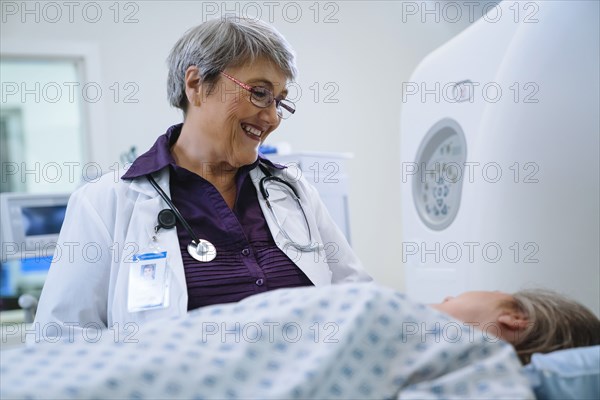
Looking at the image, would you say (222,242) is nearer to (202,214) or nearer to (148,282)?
(202,214)

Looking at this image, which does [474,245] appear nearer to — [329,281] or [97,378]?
[329,281]

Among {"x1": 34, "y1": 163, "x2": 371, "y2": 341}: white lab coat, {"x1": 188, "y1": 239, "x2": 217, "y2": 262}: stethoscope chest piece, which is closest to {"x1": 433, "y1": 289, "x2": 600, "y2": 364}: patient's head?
{"x1": 34, "y1": 163, "x2": 371, "y2": 341}: white lab coat

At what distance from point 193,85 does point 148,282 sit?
0.49 meters

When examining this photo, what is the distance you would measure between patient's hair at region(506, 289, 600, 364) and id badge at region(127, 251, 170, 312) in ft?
2.35

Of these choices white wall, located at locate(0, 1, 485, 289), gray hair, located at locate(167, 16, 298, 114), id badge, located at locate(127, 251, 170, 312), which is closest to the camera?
id badge, located at locate(127, 251, 170, 312)

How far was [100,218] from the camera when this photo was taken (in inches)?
56.4

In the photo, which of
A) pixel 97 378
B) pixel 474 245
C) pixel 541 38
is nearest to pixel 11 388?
pixel 97 378

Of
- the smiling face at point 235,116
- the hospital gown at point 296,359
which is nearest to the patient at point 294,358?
the hospital gown at point 296,359

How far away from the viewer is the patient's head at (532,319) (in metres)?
1.19

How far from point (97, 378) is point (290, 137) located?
2.76m

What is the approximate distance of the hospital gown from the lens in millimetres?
901

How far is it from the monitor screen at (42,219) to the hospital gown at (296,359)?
1.53 meters

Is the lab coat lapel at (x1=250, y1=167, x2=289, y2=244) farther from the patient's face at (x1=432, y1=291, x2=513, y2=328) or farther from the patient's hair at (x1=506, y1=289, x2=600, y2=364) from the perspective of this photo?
the patient's hair at (x1=506, y1=289, x2=600, y2=364)

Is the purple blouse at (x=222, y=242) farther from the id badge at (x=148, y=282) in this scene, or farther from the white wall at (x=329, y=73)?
the white wall at (x=329, y=73)
